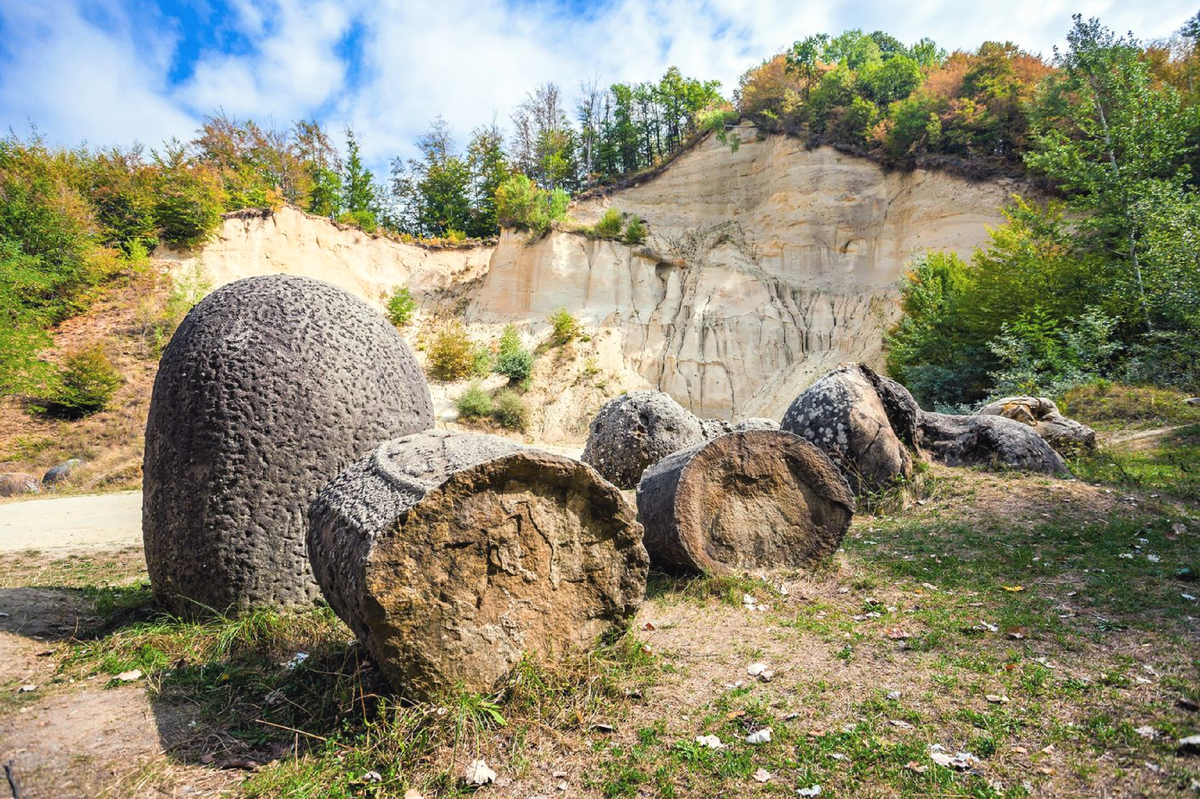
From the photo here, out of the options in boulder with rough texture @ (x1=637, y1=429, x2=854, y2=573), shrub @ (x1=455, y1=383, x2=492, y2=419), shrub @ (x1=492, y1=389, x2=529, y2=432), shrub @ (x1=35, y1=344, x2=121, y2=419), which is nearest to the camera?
boulder with rough texture @ (x1=637, y1=429, x2=854, y2=573)

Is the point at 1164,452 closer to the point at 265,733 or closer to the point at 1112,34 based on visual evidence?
the point at 265,733

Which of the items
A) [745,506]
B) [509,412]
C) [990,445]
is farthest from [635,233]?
[745,506]

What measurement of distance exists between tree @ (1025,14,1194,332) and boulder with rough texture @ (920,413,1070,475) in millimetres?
8579

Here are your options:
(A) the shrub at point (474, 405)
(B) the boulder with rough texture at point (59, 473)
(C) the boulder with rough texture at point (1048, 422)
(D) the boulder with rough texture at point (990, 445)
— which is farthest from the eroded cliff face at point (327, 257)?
(C) the boulder with rough texture at point (1048, 422)

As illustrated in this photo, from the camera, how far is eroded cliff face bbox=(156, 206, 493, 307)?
2197cm

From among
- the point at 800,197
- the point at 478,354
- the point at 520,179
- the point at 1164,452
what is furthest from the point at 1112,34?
the point at 478,354

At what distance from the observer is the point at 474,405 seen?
2008 cm

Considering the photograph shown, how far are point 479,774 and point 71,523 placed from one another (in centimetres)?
958

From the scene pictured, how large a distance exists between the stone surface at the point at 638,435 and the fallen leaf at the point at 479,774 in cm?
598

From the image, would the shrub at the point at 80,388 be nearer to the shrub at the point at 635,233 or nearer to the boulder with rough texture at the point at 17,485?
the boulder with rough texture at the point at 17,485

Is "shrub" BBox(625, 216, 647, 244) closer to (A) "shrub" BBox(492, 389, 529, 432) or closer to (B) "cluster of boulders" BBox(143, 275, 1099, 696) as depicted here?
(A) "shrub" BBox(492, 389, 529, 432)

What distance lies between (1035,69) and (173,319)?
107ft

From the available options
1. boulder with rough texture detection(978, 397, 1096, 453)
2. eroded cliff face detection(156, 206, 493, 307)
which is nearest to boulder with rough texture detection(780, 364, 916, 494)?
boulder with rough texture detection(978, 397, 1096, 453)

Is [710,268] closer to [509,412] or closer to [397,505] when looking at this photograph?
[509,412]
